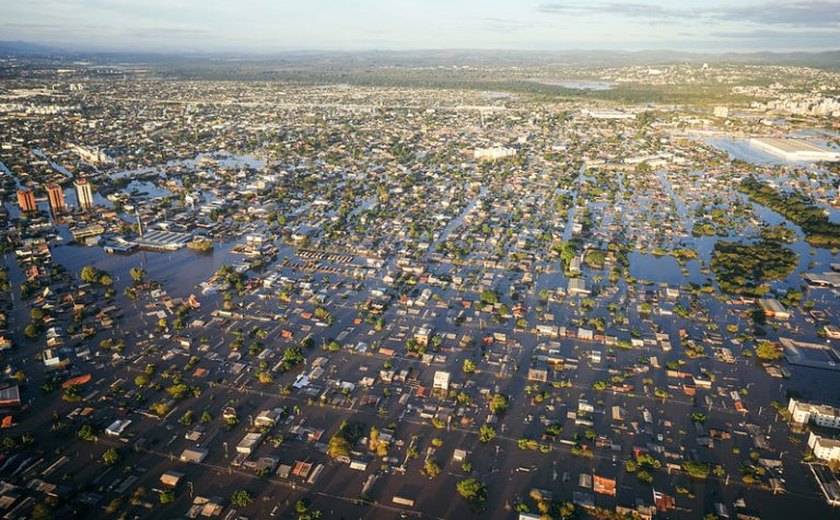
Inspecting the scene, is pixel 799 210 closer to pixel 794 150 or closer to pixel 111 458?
pixel 794 150

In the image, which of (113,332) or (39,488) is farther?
(113,332)

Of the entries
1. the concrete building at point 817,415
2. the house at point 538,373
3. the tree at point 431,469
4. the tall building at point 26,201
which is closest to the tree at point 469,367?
the house at point 538,373

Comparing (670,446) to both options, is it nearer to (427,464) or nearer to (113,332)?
(427,464)

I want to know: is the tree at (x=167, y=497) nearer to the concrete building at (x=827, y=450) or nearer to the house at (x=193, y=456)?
the house at (x=193, y=456)

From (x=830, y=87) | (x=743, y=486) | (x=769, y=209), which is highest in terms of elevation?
(x=830, y=87)

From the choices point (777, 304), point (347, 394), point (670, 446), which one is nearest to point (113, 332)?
point (347, 394)

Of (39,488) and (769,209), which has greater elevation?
(769,209)
